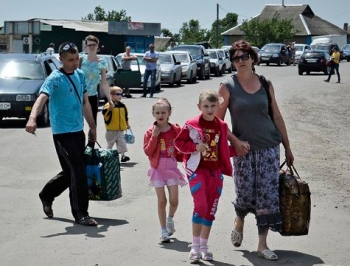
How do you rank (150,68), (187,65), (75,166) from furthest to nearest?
(187,65), (150,68), (75,166)

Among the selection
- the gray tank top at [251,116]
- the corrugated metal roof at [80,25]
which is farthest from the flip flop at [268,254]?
the corrugated metal roof at [80,25]

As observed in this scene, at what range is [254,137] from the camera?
24.7 feet

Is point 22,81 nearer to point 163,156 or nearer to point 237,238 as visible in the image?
point 163,156

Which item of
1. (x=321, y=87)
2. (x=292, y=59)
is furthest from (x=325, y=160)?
(x=292, y=59)

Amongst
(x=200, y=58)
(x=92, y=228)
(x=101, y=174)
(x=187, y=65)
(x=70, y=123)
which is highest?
(x=70, y=123)

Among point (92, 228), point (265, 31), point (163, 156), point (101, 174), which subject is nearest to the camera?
point (163, 156)

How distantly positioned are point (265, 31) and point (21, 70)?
3273 inches

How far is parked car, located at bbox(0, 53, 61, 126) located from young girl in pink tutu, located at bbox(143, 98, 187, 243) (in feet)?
39.9

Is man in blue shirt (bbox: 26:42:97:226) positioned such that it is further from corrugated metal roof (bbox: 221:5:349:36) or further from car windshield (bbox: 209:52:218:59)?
corrugated metal roof (bbox: 221:5:349:36)

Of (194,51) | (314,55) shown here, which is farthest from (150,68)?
(314,55)

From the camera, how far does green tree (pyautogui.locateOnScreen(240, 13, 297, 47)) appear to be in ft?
337

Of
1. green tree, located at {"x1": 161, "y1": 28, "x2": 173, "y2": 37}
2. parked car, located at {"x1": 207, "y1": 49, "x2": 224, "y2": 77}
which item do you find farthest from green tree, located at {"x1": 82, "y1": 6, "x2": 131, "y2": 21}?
parked car, located at {"x1": 207, "y1": 49, "x2": 224, "y2": 77}

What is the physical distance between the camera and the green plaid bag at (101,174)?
941 centimetres

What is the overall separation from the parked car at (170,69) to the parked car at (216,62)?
10.3 m
